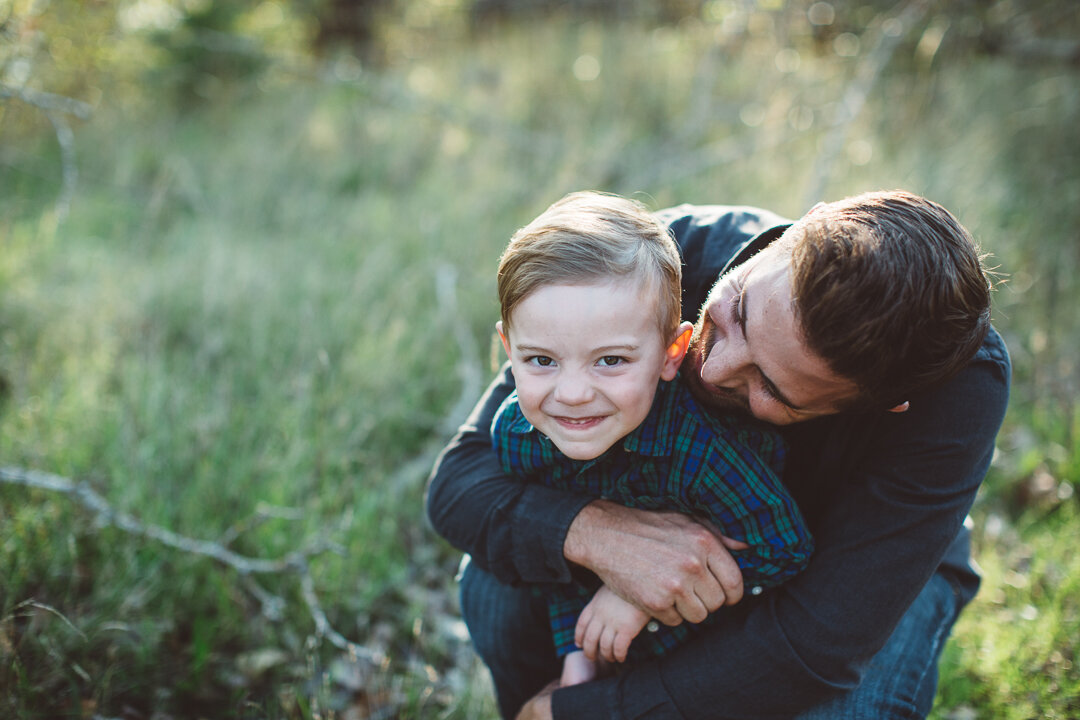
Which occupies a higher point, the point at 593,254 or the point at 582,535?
the point at 593,254

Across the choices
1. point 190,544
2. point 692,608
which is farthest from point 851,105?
point 190,544

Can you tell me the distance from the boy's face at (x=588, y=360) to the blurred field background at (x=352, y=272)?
1.13m

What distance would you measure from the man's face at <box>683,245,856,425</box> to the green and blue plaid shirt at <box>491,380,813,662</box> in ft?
0.30

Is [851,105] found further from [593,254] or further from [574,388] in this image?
[574,388]

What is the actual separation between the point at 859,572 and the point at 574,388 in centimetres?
78

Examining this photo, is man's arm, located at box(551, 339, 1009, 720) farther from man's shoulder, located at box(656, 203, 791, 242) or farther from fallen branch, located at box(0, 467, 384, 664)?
fallen branch, located at box(0, 467, 384, 664)

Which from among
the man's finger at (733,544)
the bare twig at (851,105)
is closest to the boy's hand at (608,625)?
the man's finger at (733,544)

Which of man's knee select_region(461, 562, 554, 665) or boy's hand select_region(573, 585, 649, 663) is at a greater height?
boy's hand select_region(573, 585, 649, 663)

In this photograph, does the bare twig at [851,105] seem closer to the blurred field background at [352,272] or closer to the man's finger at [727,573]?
the blurred field background at [352,272]

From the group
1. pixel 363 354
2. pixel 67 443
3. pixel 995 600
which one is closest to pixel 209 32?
pixel 363 354

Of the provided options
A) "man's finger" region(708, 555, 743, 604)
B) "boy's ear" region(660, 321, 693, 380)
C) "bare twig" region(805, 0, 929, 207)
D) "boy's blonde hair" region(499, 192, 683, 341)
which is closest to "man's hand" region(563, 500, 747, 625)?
"man's finger" region(708, 555, 743, 604)

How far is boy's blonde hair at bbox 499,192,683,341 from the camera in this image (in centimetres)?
159

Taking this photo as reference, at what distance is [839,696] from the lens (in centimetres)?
182

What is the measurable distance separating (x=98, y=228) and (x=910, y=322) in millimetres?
5350
